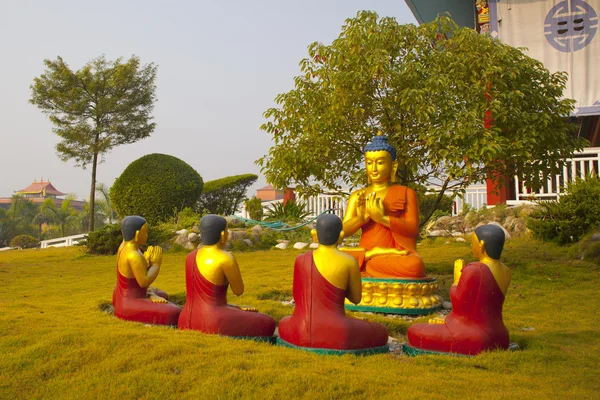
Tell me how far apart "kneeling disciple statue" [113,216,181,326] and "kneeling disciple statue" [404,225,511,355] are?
2.43 m

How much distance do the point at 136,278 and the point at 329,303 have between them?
2131mm

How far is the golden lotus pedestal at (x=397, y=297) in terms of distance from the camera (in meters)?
6.68

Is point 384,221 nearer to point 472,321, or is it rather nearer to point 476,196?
point 472,321

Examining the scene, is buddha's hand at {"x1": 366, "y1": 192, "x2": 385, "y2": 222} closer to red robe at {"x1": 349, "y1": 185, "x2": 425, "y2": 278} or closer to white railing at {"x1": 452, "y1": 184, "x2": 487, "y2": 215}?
red robe at {"x1": 349, "y1": 185, "x2": 425, "y2": 278}

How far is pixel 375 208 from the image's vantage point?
7043 mm

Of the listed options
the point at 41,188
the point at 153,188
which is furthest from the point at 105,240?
the point at 41,188

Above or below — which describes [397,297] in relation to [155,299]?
below

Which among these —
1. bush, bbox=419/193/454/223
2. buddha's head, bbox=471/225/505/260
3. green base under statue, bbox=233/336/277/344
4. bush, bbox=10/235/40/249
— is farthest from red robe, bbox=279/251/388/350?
bush, bbox=10/235/40/249

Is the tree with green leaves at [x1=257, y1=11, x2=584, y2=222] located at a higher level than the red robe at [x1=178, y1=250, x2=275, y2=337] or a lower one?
higher

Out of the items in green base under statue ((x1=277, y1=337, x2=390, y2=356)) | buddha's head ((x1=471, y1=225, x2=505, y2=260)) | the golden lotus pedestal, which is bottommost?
green base under statue ((x1=277, y1=337, x2=390, y2=356))

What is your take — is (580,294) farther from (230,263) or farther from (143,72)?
(143,72)

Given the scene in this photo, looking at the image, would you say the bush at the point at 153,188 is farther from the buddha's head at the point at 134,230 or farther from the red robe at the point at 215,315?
the red robe at the point at 215,315

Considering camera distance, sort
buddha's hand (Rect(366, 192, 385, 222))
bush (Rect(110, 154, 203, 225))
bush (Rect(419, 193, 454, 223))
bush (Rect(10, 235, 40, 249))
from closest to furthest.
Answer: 1. buddha's hand (Rect(366, 192, 385, 222))
2. bush (Rect(419, 193, 454, 223))
3. bush (Rect(110, 154, 203, 225))
4. bush (Rect(10, 235, 40, 249))

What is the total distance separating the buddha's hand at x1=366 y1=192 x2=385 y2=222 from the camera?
23.1 ft
